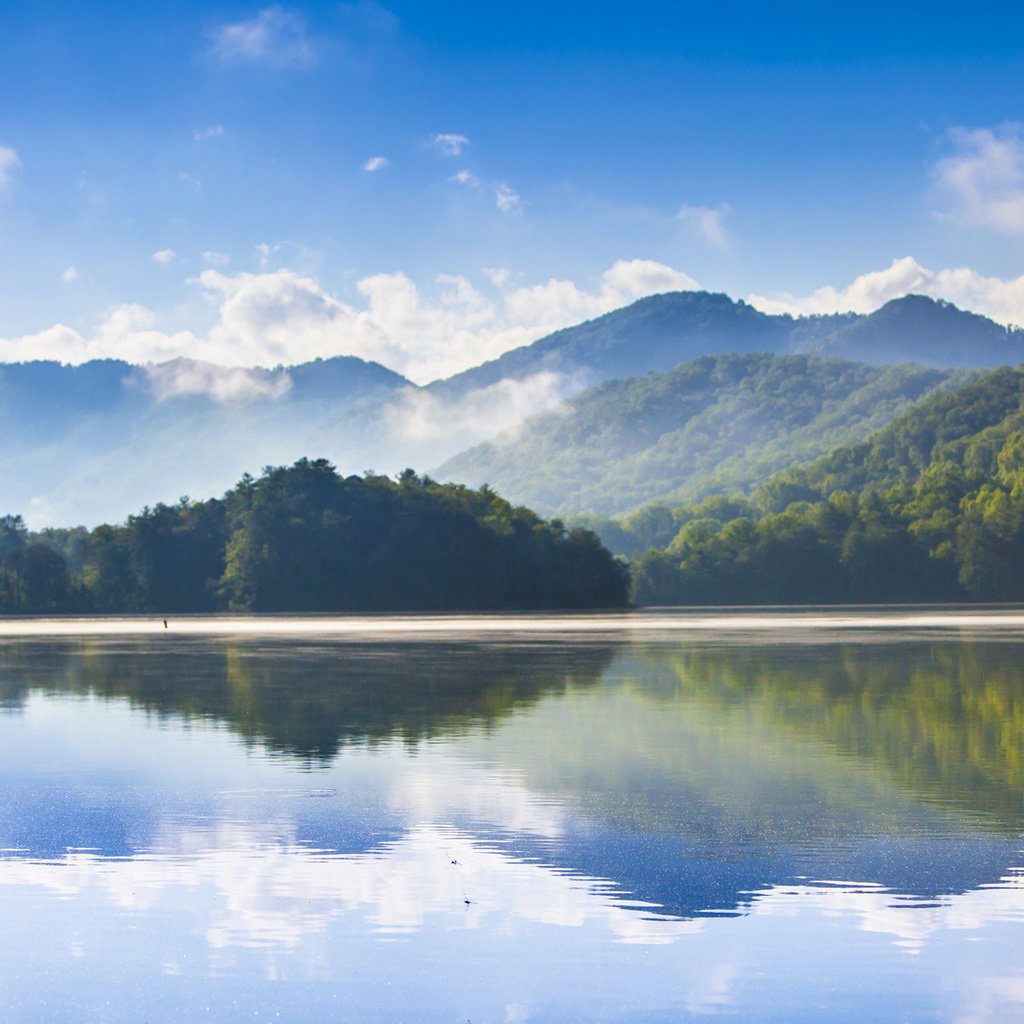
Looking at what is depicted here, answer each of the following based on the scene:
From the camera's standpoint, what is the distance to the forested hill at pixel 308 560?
454ft

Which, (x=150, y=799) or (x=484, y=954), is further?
(x=150, y=799)

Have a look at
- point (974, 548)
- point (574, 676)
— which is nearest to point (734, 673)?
point (574, 676)

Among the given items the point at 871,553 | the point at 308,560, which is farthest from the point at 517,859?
the point at 871,553

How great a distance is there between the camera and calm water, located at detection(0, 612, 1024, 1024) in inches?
423

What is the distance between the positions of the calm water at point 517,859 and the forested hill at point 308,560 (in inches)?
4192

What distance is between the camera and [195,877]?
1418 cm

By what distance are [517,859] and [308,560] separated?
125m

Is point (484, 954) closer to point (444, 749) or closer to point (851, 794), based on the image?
point (851, 794)

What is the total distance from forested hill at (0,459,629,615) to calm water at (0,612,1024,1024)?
106 metres

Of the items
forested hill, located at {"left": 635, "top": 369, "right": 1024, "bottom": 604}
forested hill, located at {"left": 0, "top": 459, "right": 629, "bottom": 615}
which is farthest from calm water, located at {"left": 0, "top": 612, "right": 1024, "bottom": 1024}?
forested hill, located at {"left": 635, "top": 369, "right": 1024, "bottom": 604}

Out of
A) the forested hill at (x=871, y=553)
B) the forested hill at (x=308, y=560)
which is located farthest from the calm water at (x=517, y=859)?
the forested hill at (x=871, y=553)

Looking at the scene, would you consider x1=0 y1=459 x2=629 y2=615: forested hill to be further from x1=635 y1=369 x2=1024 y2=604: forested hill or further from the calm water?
the calm water

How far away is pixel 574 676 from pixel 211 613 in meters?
105

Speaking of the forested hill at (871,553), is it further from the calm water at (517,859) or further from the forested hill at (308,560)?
the calm water at (517,859)
